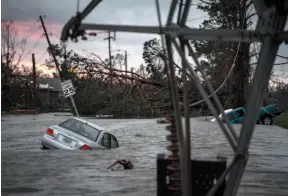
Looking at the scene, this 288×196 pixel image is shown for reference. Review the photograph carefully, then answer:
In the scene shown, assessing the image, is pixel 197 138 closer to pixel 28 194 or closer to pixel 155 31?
pixel 28 194

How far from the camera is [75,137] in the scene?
57.2 ft

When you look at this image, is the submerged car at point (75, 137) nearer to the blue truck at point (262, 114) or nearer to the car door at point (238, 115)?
the blue truck at point (262, 114)

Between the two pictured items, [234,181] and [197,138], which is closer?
[234,181]

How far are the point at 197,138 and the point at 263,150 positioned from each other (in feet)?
17.9

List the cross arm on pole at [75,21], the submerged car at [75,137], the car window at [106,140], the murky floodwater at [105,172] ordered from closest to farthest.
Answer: the cross arm on pole at [75,21]
the murky floodwater at [105,172]
the submerged car at [75,137]
the car window at [106,140]

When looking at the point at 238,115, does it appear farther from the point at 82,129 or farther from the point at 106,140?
the point at 82,129

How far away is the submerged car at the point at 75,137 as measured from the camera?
56.3ft

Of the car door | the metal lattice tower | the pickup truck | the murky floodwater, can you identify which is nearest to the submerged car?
the murky floodwater

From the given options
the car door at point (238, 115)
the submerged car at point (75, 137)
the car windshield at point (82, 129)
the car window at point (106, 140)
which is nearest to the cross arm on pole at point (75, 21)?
the submerged car at point (75, 137)

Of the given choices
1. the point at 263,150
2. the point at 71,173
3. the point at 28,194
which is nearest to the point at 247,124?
the point at 28,194

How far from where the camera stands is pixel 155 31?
486 centimetres

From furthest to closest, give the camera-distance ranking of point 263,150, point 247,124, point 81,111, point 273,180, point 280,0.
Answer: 1. point 81,111
2. point 263,150
3. point 273,180
4. point 247,124
5. point 280,0

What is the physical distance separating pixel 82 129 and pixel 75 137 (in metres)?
0.42

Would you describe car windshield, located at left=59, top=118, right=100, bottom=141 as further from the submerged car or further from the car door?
the car door
